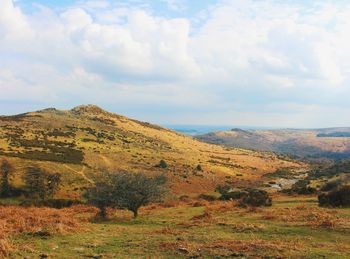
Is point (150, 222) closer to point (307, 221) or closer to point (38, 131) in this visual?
point (307, 221)

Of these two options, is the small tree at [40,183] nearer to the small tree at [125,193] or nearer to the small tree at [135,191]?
the small tree at [125,193]

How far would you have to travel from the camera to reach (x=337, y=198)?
124 ft

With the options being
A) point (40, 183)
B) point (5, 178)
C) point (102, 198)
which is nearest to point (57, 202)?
point (40, 183)

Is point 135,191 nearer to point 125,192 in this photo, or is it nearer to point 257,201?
point 125,192

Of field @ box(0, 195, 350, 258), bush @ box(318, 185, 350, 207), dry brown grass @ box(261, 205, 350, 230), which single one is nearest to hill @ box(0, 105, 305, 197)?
bush @ box(318, 185, 350, 207)

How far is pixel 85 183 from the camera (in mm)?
82500

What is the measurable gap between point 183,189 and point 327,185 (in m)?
41.6

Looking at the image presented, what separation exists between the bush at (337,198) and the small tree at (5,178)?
188ft

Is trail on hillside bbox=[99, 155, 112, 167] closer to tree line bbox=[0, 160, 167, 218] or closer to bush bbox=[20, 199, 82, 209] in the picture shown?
bush bbox=[20, 199, 82, 209]

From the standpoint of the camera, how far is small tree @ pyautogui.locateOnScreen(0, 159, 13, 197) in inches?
2842

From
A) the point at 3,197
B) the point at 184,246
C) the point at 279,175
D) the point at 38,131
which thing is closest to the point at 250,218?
the point at 184,246

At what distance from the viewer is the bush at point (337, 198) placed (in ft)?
122

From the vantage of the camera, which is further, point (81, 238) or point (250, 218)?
point (250, 218)

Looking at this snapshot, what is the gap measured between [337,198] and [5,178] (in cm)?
6109
